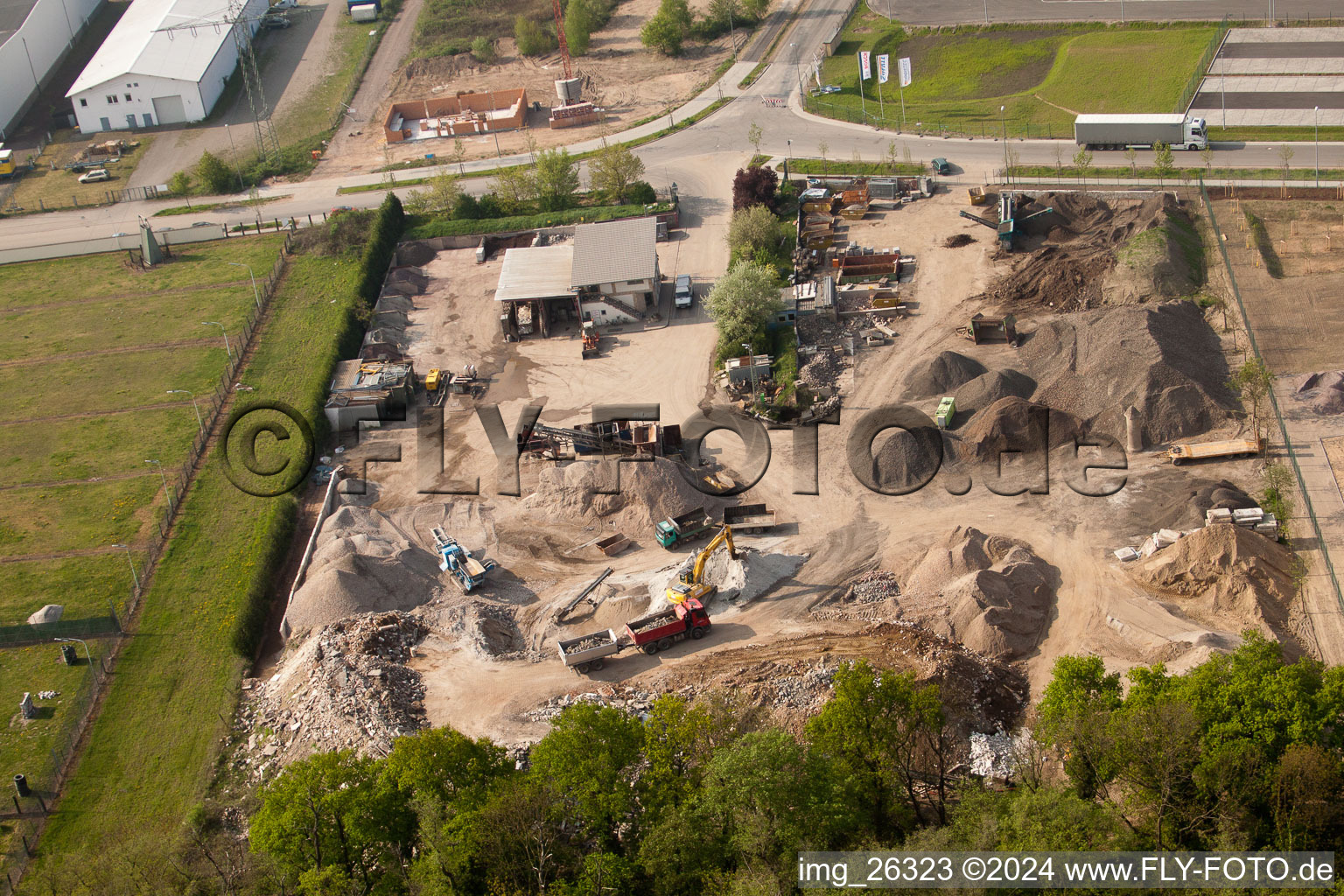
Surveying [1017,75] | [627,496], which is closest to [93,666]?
[627,496]

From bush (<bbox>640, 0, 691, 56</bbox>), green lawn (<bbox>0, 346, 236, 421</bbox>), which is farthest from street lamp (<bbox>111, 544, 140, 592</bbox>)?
bush (<bbox>640, 0, 691, 56</bbox>)

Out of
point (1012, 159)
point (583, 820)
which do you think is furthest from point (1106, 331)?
point (583, 820)

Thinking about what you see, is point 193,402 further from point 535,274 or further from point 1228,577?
point 1228,577

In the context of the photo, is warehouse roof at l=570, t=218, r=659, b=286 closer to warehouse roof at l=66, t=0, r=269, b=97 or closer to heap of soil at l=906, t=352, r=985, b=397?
heap of soil at l=906, t=352, r=985, b=397

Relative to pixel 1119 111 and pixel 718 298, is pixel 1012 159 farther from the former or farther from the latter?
pixel 718 298

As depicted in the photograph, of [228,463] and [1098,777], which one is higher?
[1098,777]
